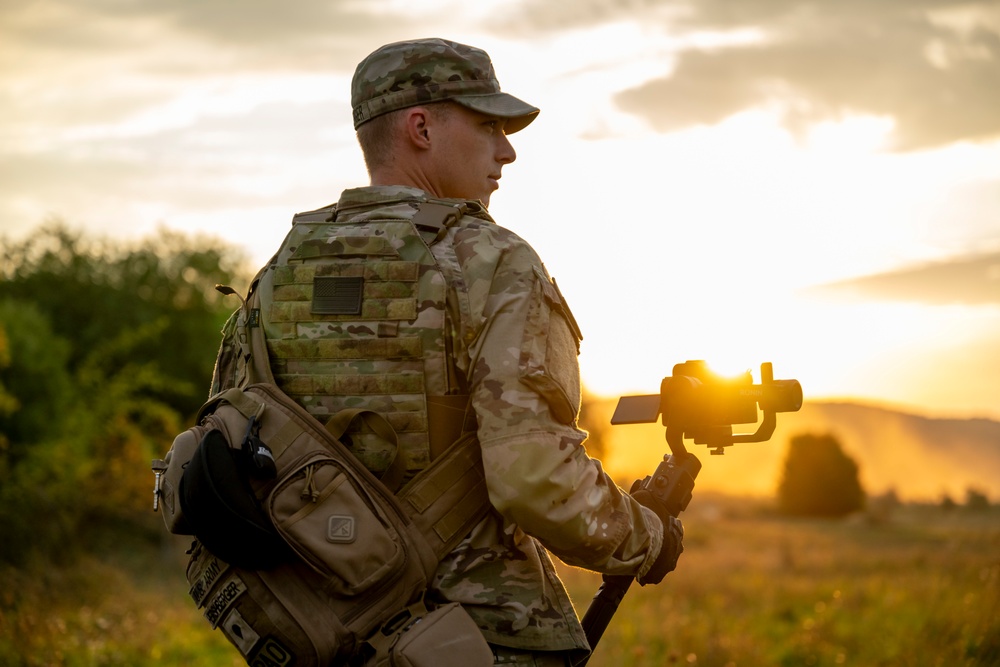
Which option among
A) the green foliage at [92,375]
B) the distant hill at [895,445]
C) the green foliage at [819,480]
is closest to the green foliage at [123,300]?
the green foliage at [92,375]

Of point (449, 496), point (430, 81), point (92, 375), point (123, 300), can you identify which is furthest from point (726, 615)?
point (123, 300)

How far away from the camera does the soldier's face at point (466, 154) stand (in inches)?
107

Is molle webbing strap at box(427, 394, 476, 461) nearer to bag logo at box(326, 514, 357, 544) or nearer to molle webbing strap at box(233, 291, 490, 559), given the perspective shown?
molle webbing strap at box(233, 291, 490, 559)

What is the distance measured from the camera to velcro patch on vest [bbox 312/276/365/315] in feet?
8.20

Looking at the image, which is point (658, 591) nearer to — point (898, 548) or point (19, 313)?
point (898, 548)

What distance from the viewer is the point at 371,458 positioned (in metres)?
2.44

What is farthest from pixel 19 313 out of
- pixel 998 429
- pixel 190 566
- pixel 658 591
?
pixel 998 429

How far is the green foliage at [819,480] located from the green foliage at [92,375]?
17043mm

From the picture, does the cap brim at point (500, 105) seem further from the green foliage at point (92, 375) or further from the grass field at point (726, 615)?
the green foliage at point (92, 375)

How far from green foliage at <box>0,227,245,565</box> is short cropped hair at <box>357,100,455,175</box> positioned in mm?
8473

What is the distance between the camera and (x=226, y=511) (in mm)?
2283

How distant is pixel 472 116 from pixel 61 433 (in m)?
14.0

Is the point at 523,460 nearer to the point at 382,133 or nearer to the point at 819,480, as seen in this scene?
the point at 382,133

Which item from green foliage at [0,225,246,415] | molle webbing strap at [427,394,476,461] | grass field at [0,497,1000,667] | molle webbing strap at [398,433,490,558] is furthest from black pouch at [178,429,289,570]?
green foliage at [0,225,246,415]
